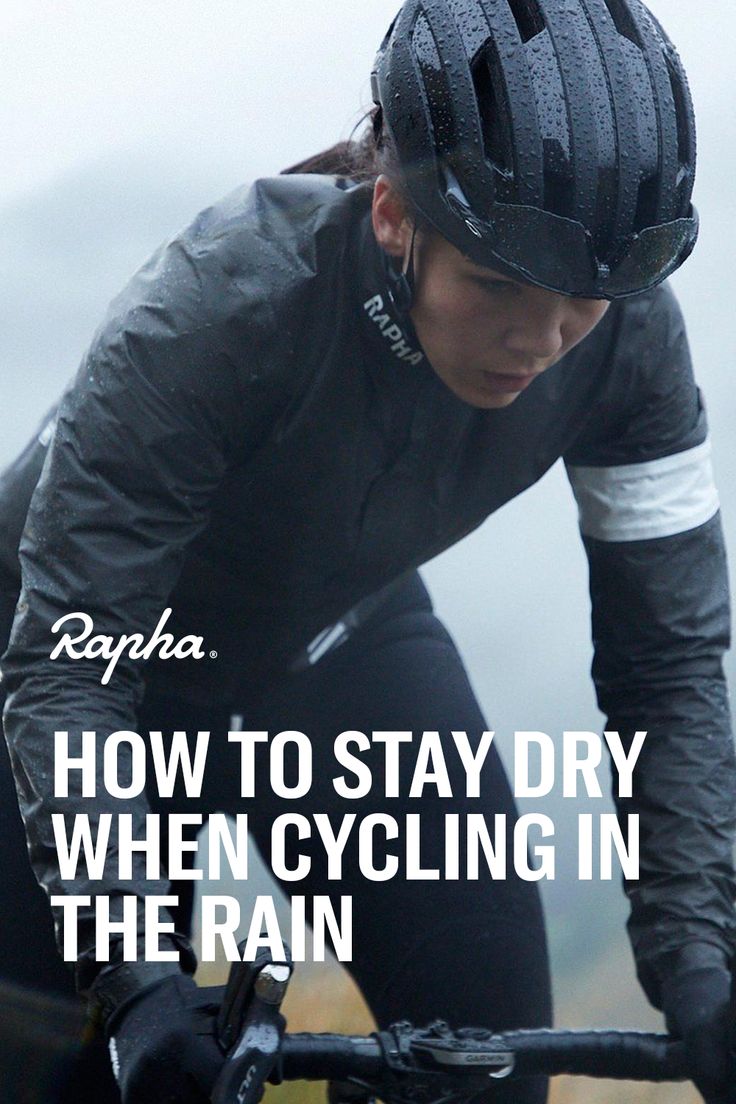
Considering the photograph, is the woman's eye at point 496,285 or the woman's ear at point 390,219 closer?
the woman's eye at point 496,285

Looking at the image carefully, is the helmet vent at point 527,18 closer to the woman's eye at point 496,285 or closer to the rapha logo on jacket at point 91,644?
the woman's eye at point 496,285

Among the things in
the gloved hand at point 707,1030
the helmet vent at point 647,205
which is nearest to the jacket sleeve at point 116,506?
the helmet vent at point 647,205

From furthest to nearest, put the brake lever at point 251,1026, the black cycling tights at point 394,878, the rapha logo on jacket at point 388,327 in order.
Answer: the black cycling tights at point 394,878 → the rapha logo on jacket at point 388,327 → the brake lever at point 251,1026

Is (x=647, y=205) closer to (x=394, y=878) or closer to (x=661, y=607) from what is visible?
(x=661, y=607)

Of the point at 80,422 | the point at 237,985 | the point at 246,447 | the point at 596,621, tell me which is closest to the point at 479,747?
the point at 596,621

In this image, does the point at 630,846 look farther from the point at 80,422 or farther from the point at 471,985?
the point at 80,422

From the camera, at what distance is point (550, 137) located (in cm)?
146

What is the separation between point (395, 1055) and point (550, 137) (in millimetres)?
811

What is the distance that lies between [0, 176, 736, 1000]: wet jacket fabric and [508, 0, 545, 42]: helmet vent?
240mm

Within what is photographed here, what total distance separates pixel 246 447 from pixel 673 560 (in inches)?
19.7

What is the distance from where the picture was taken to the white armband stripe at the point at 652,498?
1804 mm

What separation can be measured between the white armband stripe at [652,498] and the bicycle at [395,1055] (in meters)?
0.63

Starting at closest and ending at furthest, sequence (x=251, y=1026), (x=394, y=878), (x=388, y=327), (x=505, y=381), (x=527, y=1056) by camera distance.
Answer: (x=251, y=1026)
(x=527, y=1056)
(x=505, y=381)
(x=388, y=327)
(x=394, y=878)

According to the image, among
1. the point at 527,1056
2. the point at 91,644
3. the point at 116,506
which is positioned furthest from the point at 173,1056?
the point at 116,506
